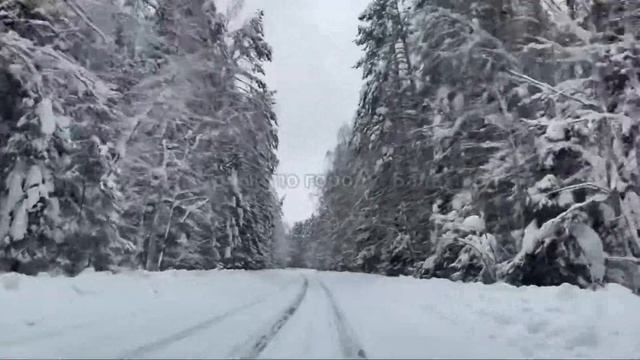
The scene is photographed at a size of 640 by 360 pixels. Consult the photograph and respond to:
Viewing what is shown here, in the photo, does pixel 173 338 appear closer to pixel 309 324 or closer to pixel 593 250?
pixel 309 324

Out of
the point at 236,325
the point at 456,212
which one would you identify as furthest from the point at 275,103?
the point at 236,325

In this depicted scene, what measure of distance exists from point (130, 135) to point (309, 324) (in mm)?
15939

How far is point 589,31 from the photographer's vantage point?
1361cm

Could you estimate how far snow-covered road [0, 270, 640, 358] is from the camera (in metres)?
6.46

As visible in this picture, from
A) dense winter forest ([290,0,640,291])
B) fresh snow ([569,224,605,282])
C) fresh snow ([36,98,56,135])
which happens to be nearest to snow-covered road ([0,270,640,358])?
fresh snow ([569,224,605,282])

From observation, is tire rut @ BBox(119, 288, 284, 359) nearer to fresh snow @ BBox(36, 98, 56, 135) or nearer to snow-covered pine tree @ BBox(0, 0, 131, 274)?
snow-covered pine tree @ BBox(0, 0, 131, 274)

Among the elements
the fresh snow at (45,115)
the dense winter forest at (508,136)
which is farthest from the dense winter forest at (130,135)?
the dense winter forest at (508,136)

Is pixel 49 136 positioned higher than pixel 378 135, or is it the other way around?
pixel 378 135

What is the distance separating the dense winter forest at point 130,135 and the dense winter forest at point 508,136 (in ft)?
22.9

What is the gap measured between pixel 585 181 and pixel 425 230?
13.8 meters

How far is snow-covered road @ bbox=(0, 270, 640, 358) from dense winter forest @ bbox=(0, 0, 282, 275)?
3944 mm

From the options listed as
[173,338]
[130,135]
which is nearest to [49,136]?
[130,135]

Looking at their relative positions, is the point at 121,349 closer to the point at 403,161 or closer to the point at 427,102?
the point at 427,102

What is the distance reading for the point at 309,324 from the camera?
919 cm
